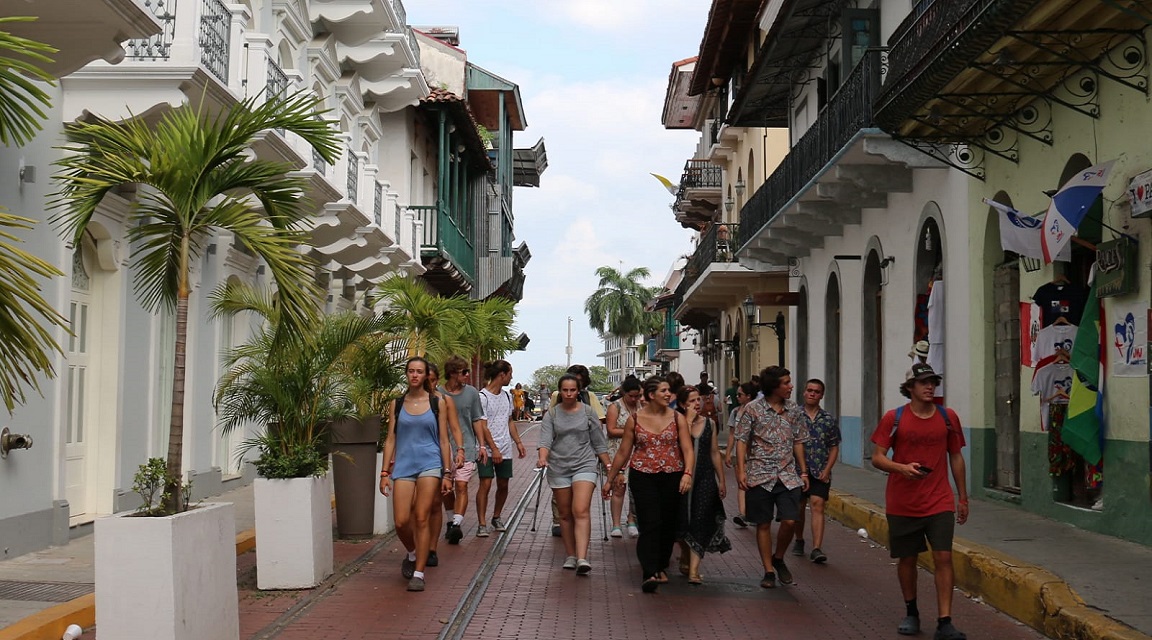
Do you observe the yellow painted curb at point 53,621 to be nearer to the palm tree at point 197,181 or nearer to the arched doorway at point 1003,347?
the palm tree at point 197,181

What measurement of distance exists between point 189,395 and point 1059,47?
11091 mm

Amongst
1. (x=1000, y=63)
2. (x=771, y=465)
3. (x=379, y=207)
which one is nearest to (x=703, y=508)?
(x=771, y=465)

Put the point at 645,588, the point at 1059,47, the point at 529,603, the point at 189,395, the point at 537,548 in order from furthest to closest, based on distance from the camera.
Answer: the point at 189,395, the point at 537,548, the point at 1059,47, the point at 645,588, the point at 529,603

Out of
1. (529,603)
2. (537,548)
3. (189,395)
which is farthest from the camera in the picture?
(189,395)

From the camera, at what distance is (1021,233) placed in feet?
A: 44.4

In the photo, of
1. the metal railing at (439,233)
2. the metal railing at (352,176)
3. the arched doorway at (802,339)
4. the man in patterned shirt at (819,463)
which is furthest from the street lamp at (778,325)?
the man in patterned shirt at (819,463)

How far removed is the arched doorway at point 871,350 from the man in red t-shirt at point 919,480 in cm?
1359

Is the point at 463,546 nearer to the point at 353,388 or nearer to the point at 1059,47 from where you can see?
the point at 353,388

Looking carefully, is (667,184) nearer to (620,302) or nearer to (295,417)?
(295,417)

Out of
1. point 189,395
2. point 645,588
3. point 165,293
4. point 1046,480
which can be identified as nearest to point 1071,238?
point 1046,480

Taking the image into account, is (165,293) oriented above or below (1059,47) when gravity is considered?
below

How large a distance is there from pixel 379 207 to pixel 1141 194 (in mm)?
15449

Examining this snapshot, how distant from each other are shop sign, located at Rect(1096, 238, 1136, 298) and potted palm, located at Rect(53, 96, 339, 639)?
687 centimetres

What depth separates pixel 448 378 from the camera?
13320 millimetres
